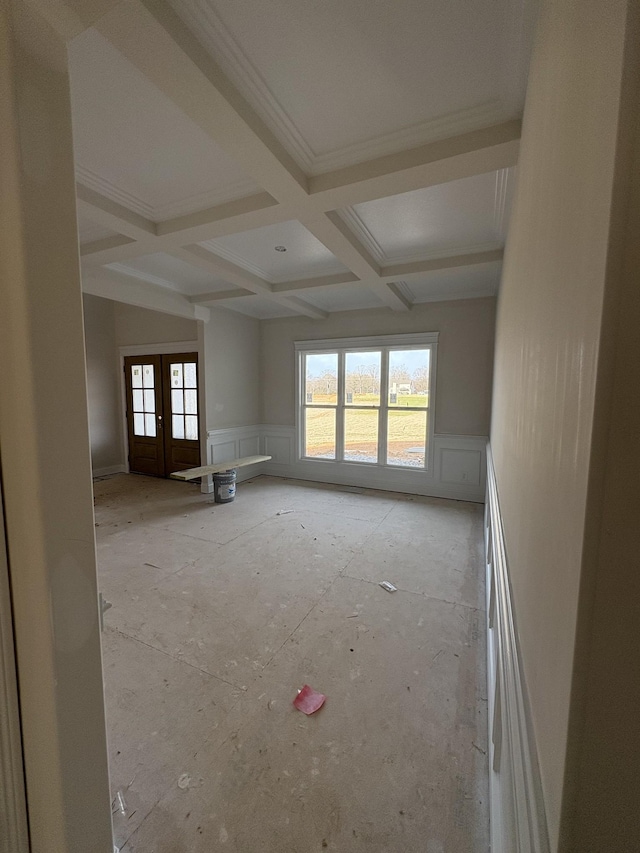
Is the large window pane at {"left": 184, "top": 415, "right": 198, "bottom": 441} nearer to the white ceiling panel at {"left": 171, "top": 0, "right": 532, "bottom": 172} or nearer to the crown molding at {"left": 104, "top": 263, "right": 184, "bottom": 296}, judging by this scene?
the crown molding at {"left": 104, "top": 263, "right": 184, "bottom": 296}

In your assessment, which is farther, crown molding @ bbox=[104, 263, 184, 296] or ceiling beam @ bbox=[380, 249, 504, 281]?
crown molding @ bbox=[104, 263, 184, 296]

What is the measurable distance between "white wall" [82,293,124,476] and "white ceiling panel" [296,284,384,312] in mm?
3724

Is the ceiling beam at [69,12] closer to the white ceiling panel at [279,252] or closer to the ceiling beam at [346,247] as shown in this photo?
the ceiling beam at [346,247]

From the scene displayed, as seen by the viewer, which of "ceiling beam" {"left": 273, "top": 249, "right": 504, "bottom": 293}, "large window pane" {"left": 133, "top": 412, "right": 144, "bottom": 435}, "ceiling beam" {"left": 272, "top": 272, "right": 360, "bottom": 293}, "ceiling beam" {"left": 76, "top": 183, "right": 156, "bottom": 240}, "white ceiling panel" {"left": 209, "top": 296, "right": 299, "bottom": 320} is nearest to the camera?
"ceiling beam" {"left": 76, "top": 183, "right": 156, "bottom": 240}

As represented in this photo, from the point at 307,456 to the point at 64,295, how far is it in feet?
17.2

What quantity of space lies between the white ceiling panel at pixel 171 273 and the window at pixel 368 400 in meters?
1.82

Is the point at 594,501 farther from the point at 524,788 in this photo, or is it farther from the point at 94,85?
the point at 94,85

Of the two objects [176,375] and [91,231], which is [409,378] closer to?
[176,375]

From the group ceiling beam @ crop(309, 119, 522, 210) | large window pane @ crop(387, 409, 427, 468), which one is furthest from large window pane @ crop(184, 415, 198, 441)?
ceiling beam @ crop(309, 119, 522, 210)

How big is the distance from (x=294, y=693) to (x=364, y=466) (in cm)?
395

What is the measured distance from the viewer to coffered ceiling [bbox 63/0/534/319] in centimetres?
128

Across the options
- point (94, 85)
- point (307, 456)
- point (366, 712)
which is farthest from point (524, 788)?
point (307, 456)

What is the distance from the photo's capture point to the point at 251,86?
1.53 m

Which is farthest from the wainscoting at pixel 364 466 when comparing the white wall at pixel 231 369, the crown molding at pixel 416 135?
the crown molding at pixel 416 135
